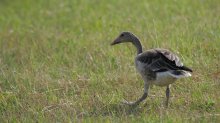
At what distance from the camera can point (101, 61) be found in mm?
11891

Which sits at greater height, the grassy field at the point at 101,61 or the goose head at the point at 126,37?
the goose head at the point at 126,37

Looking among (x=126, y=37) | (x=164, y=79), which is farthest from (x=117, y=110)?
(x=126, y=37)

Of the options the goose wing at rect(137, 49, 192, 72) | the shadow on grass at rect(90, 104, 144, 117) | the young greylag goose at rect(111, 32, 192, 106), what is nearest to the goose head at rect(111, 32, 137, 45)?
the young greylag goose at rect(111, 32, 192, 106)

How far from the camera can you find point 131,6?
54.6 ft

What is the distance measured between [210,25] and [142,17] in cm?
251

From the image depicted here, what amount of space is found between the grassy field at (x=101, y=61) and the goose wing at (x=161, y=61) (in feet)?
1.92

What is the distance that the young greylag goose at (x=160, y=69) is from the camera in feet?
29.6

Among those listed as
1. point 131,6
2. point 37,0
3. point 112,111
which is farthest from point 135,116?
point 37,0

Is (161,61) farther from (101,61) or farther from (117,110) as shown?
(101,61)

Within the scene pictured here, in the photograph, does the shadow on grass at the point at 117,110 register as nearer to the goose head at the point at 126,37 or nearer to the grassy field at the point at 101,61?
the grassy field at the point at 101,61

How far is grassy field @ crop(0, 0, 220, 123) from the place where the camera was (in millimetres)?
9531

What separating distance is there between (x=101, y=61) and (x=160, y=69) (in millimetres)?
2818

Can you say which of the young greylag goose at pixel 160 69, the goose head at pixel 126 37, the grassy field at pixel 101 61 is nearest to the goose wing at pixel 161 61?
the young greylag goose at pixel 160 69

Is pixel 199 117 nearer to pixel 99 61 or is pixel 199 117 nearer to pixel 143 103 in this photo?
pixel 143 103
